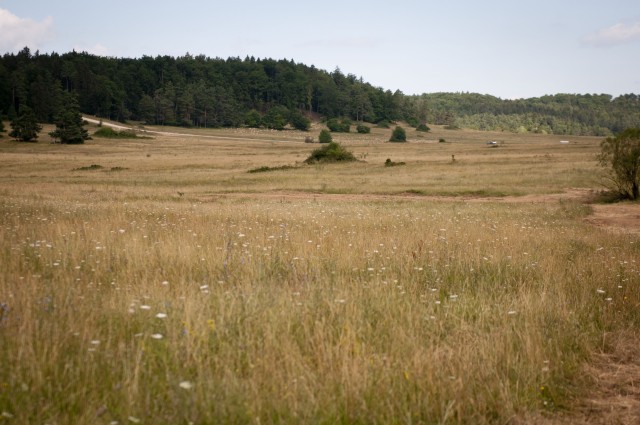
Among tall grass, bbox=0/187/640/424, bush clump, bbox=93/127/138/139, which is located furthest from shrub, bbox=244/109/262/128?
tall grass, bbox=0/187/640/424

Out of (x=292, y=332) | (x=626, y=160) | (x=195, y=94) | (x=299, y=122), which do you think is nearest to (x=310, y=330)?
(x=292, y=332)

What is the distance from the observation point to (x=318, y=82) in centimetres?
18425

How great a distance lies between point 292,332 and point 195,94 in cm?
15014

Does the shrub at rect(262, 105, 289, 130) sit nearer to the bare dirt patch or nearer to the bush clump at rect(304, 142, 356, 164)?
the bush clump at rect(304, 142, 356, 164)

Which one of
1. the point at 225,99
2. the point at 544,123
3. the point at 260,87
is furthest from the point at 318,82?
the point at 544,123

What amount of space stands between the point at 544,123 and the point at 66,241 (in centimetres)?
21291

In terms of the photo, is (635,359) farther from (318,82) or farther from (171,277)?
(318,82)

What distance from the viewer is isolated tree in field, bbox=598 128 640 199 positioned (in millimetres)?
23406

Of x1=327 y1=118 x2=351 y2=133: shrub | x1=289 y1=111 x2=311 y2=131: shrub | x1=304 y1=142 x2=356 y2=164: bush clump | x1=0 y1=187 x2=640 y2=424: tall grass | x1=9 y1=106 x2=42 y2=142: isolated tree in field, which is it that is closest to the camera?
x1=0 y1=187 x2=640 y2=424: tall grass

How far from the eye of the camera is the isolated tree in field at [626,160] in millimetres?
23406

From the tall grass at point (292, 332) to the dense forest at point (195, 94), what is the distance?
11357 cm

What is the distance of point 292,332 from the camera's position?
4598 mm

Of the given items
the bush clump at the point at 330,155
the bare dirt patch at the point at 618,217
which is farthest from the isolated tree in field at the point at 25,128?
the bare dirt patch at the point at 618,217

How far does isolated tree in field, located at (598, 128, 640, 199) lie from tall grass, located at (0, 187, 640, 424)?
1837cm
